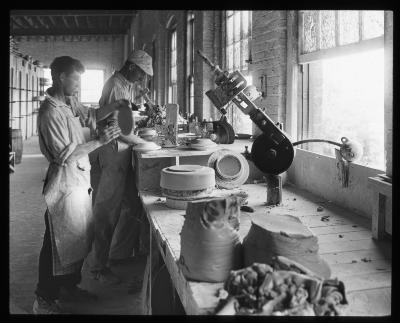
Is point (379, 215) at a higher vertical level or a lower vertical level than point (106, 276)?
higher

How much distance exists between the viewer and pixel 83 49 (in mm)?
24156

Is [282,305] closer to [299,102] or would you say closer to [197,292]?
[197,292]

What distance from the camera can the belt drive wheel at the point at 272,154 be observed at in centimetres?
284

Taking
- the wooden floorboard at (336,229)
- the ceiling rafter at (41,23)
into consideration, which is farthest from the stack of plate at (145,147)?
the ceiling rafter at (41,23)

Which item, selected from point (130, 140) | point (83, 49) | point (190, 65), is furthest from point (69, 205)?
point (83, 49)

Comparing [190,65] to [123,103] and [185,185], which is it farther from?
[185,185]

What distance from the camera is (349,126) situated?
319 cm

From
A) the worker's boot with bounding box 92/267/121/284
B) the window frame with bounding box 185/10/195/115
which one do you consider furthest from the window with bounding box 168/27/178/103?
A: the worker's boot with bounding box 92/267/121/284

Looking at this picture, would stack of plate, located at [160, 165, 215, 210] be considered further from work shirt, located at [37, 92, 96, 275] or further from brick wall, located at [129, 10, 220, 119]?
brick wall, located at [129, 10, 220, 119]

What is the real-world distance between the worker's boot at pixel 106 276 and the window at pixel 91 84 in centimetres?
2119

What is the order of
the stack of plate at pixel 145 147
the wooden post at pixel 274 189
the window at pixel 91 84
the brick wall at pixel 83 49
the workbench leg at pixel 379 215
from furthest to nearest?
the window at pixel 91 84 < the brick wall at pixel 83 49 < the stack of plate at pixel 145 147 < the wooden post at pixel 274 189 < the workbench leg at pixel 379 215

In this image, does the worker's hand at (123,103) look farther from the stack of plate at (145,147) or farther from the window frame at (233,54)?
the window frame at (233,54)

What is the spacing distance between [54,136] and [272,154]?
151cm

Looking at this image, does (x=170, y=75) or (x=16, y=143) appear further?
(x=170, y=75)
